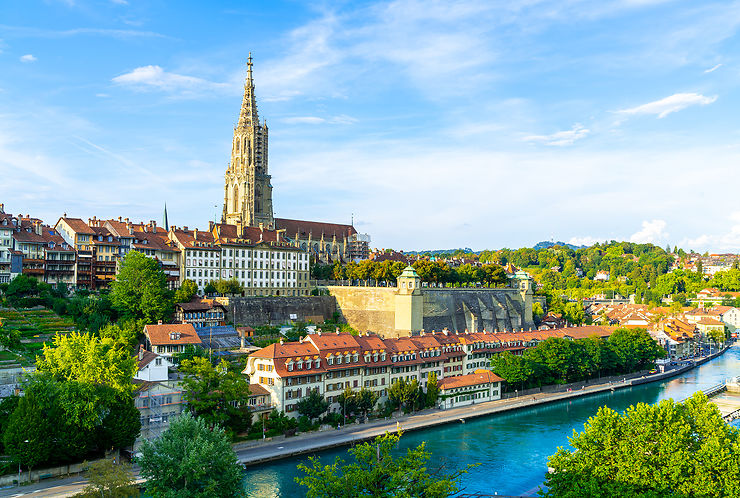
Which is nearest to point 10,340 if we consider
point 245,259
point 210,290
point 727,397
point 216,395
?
point 216,395

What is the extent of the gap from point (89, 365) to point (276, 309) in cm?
3454

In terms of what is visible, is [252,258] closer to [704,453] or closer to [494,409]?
[494,409]

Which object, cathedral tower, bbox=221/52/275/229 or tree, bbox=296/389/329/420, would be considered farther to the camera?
cathedral tower, bbox=221/52/275/229

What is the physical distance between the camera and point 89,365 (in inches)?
1388

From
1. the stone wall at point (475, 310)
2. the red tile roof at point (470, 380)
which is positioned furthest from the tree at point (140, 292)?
the stone wall at point (475, 310)

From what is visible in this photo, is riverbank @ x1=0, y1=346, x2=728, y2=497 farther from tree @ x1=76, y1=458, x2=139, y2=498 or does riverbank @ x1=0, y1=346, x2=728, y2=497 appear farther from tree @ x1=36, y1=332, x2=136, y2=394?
tree @ x1=36, y1=332, x2=136, y2=394

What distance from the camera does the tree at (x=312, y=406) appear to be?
4231cm

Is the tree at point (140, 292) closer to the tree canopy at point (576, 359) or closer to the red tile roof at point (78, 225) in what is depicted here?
the red tile roof at point (78, 225)

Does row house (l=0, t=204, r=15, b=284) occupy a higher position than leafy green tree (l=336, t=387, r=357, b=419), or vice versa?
row house (l=0, t=204, r=15, b=284)

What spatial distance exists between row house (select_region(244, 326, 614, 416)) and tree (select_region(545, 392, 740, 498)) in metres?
20.5

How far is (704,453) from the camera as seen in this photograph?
24484 mm

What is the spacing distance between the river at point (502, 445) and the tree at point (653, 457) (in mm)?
8164

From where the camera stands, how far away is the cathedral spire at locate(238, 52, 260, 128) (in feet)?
306

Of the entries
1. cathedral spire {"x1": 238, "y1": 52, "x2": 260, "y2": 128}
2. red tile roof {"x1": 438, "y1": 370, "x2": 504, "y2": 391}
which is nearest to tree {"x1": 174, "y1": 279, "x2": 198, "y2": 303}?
red tile roof {"x1": 438, "y1": 370, "x2": 504, "y2": 391}
